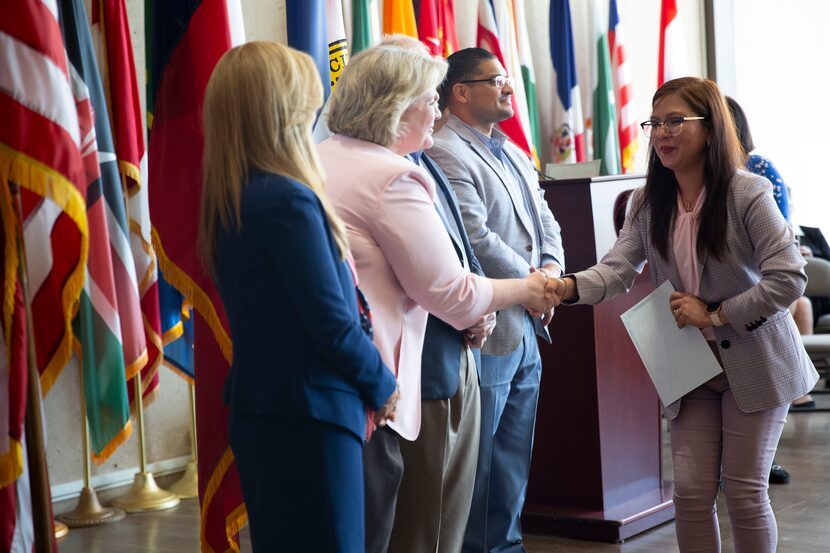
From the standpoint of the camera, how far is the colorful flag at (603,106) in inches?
273

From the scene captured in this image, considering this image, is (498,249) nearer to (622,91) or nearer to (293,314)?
(293,314)

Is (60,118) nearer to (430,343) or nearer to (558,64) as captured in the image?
(430,343)

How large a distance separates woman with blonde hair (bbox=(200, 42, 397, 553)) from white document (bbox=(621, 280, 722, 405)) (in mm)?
951

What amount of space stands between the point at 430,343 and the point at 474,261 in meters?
0.36

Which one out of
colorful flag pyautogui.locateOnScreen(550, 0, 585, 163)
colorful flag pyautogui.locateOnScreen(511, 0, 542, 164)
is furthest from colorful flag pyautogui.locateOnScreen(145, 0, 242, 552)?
colorful flag pyautogui.locateOnScreen(550, 0, 585, 163)

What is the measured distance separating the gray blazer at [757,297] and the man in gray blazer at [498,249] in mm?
648

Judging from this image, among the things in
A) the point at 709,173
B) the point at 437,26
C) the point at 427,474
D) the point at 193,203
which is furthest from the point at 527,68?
the point at 427,474

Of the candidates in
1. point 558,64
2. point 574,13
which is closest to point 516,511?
point 558,64

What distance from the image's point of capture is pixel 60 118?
9.16 feet

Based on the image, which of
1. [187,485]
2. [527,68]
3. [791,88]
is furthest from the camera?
[791,88]

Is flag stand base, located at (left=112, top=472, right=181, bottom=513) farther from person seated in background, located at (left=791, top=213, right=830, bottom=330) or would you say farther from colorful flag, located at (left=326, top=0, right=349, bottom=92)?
person seated in background, located at (left=791, top=213, right=830, bottom=330)

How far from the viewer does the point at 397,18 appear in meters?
5.22

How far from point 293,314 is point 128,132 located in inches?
95.8

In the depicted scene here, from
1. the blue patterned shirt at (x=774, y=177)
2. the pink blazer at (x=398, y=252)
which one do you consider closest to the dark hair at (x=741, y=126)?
the blue patterned shirt at (x=774, y=177)
